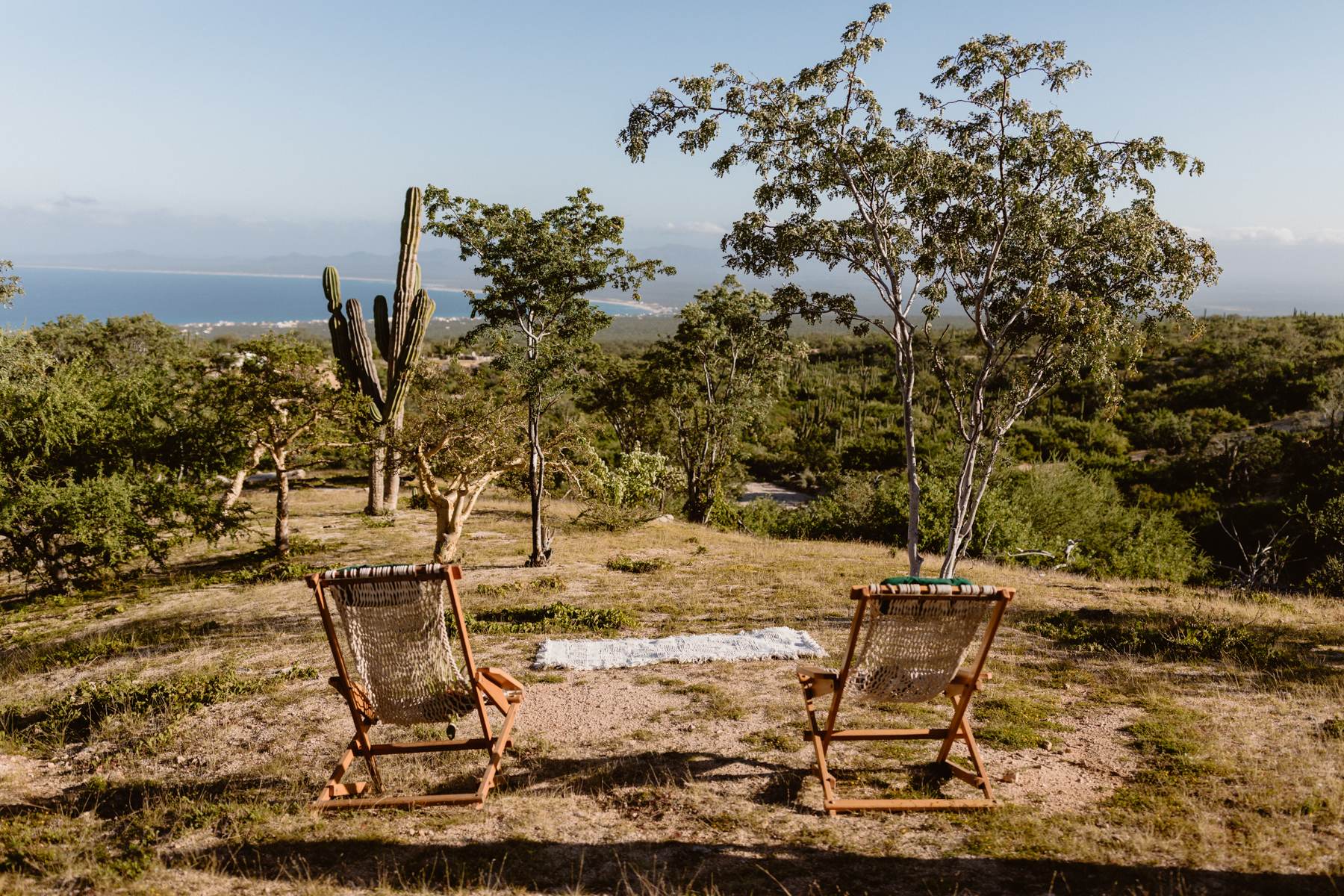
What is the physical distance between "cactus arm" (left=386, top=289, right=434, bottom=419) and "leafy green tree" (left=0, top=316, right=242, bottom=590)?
482 centimetres

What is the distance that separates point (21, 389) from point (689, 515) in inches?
646

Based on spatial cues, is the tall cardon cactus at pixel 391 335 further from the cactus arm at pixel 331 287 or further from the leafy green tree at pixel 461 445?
the leafy green tree at pixel 461 445

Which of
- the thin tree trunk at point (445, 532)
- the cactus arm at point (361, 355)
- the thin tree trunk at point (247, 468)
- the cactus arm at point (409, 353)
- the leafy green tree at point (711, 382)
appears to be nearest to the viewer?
the thin tree trunk at point (445, 532)

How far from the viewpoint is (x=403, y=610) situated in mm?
3955

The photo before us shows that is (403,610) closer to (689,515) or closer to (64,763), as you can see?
(64,763)

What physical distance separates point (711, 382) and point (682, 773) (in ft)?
64.9

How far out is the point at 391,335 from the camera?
60.4 feet

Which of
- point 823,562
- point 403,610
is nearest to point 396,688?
point 403,610

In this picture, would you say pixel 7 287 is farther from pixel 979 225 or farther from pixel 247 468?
pixel 979 225

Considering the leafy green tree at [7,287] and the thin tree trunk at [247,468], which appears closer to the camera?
the thin tree trunk at [247,468]

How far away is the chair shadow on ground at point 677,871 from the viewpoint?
10.3ft

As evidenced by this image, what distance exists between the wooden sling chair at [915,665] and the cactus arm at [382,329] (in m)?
16.7

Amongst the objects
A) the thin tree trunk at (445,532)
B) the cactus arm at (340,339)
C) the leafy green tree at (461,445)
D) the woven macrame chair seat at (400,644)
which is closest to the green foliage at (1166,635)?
the woven macrame chair seat at (400,644)

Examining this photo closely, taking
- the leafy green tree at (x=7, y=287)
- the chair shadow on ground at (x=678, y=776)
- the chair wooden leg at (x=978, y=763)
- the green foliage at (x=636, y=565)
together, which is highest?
the leafy green tree at (x=7, y=287)
